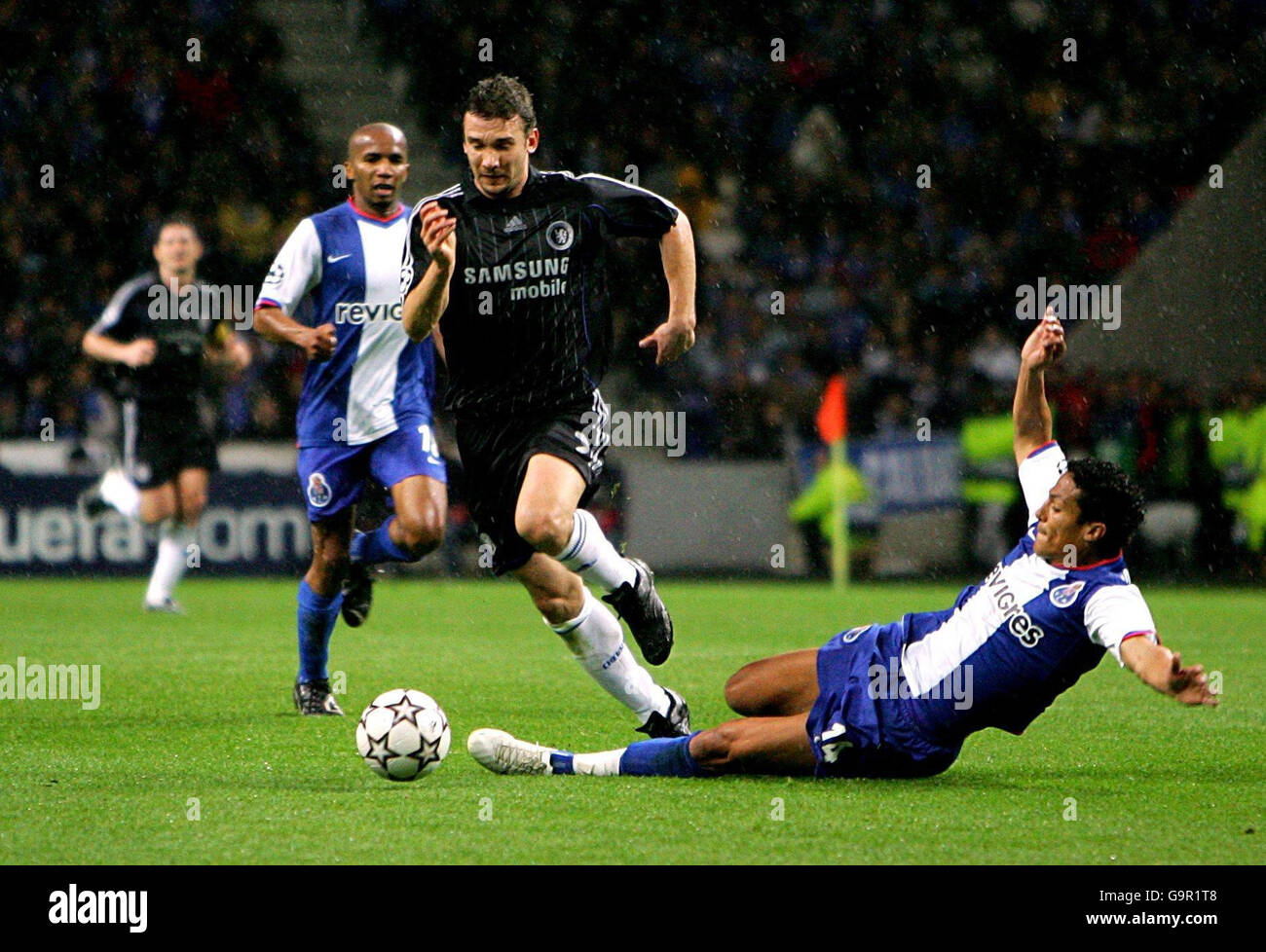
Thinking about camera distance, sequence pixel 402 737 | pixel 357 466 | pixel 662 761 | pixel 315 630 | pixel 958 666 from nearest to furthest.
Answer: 1. pixel 958 666
2. pixel 402 737
3. pixel 662 761
4. pixel 315 630
5. pixel 357 466

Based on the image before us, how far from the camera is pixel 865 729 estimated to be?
481cm

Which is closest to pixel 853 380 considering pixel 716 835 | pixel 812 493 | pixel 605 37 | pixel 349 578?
pixel 812 493

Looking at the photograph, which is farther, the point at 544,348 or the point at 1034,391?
the point at 544,348

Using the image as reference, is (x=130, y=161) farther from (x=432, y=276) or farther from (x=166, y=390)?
(x=432, y=276)

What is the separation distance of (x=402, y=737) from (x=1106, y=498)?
209 centimetres

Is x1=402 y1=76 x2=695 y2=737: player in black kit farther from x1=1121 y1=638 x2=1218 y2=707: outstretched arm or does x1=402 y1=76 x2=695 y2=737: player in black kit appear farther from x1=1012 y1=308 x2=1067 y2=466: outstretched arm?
x1=1121 y1=638 x2=1218 y2=707: outstretched arm

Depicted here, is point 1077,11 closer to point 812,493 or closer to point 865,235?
point 865,235

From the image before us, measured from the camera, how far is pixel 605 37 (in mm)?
18188

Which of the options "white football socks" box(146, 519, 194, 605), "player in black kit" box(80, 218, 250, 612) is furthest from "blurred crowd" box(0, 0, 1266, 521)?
"white football socks" box(146, 519, 194, 605)

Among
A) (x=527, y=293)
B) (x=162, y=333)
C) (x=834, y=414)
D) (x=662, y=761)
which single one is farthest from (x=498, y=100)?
(x=834, y=414)

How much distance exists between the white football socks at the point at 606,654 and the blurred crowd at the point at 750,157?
975 cm

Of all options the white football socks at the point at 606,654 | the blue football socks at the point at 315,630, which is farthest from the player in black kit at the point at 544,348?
the blue football socks at the point at 315,630

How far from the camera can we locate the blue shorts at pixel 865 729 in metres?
4.81

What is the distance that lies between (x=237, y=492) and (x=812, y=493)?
5034mm
